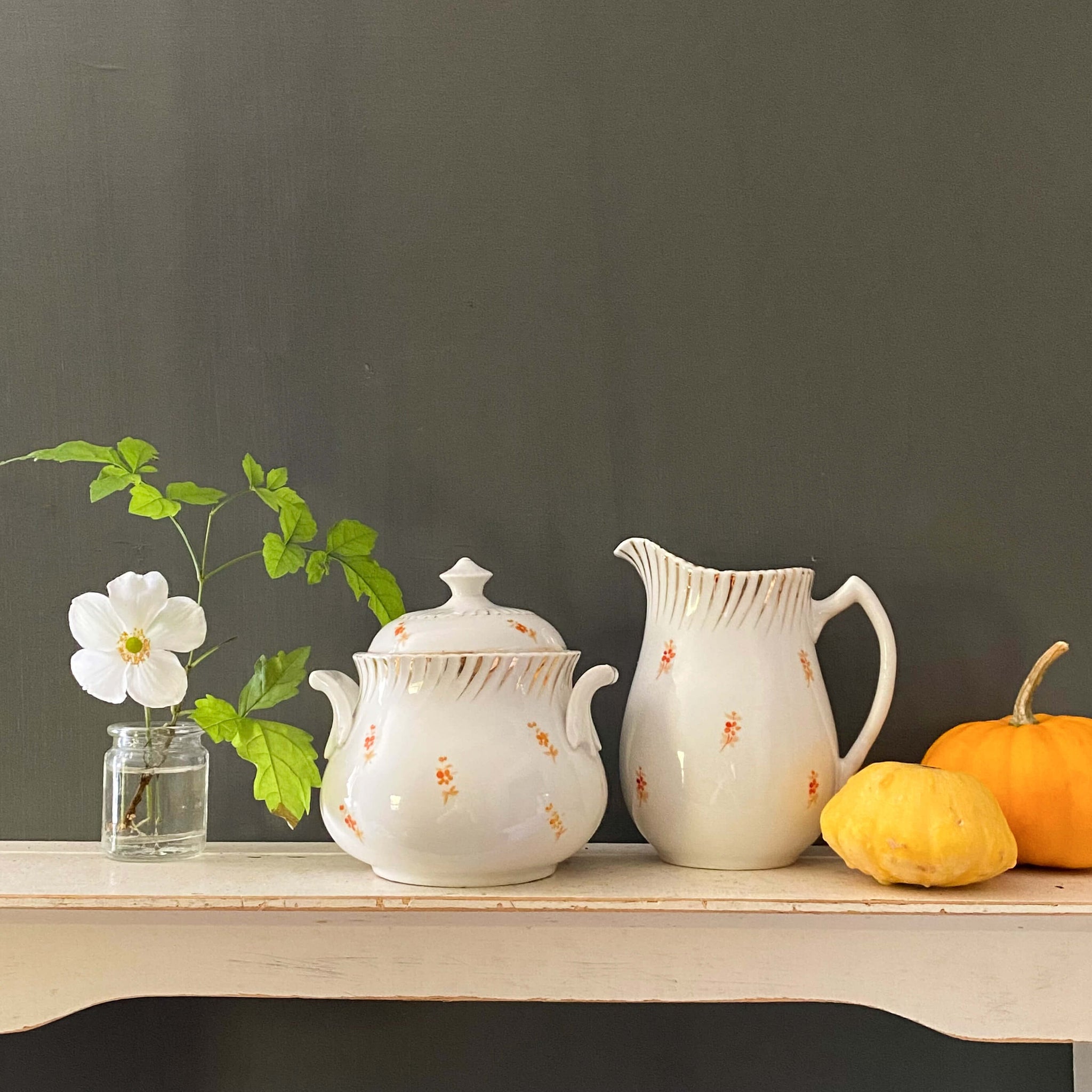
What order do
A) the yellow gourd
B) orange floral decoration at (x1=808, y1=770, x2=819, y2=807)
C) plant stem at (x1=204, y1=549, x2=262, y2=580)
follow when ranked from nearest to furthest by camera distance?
the yellow gourd → orange floral decoration at (x1=808, y1=770, x2=819, y2=807) → plant stem at (x1=204, y1=549, x2=262, y2=580)

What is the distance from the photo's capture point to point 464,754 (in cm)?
77

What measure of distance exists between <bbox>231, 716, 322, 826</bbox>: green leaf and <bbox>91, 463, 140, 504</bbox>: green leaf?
0.70 ft

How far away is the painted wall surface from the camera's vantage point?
3.27ft

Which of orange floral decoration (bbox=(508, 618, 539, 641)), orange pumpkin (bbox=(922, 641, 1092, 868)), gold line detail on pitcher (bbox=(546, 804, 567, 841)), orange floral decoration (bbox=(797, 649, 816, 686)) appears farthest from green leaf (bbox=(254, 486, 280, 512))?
orange pumpkin (bbox=(922, 641, 1092, 868))

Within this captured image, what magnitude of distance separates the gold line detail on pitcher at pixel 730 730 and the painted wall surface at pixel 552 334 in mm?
176

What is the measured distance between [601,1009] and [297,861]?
12.3 inches

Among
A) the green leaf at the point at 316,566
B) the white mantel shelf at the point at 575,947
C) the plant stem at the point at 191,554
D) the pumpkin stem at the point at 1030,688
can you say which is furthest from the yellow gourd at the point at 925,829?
the plant stem at the point at 191,554

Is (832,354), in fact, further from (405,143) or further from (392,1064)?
(392,1064)

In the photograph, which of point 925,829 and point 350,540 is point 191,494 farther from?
point 925,829

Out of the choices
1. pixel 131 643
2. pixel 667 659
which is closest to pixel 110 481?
pixel 131 643

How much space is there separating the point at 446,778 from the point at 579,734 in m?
0.11

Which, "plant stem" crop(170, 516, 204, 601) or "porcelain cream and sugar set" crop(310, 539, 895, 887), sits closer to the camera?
"porcelain cream and sugar set" crop(310, 539, 895, 887)

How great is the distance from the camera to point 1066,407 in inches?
39.8

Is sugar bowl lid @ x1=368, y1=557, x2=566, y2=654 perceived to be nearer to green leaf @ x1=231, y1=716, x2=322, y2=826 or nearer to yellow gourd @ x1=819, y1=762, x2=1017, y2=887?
green leaf @ x1=231, y1=716, x2=322, y2=826
